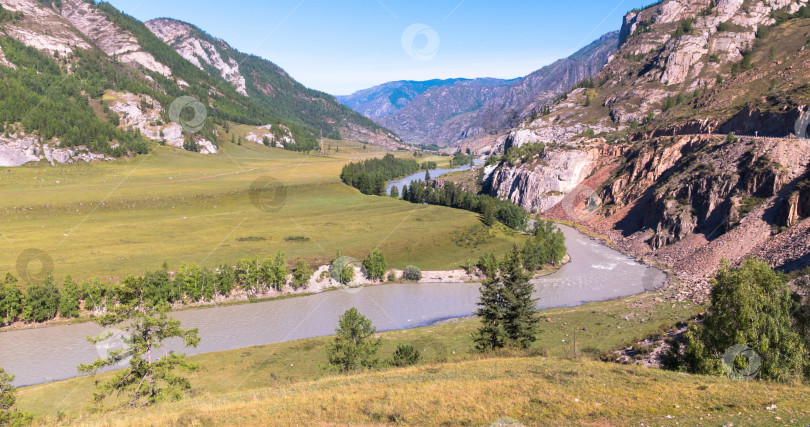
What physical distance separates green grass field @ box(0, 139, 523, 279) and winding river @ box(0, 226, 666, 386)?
14198 millimetres

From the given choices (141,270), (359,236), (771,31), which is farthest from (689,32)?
(141,270)

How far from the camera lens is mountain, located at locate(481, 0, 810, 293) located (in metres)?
80.4

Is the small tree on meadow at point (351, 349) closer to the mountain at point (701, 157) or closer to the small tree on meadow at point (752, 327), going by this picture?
the small tree on meadow at point (752, 327)

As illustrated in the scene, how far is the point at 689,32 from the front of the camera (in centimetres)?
19100

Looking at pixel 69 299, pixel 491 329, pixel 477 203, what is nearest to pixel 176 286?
pixel 69 299

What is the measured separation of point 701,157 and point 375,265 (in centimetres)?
8969

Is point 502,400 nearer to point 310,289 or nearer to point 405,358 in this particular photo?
point 405,358

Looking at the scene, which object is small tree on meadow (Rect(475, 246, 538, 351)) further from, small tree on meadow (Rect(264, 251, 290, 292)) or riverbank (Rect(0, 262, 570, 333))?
small tree on meadow (Rect(264, 251, 290, 292))

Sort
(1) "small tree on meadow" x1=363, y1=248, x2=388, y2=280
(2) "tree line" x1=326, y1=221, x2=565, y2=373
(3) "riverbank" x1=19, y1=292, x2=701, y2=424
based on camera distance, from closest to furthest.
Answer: (2) "tree line" x1=326, y1=221, x2=565, y2=373, (3) "riverbank" x1=19, y1=292, x2=701, y2=424, (1) "small tree on meadow" x1=363, y1=248, x2=388, y2=280

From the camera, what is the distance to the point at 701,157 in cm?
10581

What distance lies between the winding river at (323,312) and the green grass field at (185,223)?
46.6ft

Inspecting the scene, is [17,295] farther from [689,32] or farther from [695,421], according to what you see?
[689,32]

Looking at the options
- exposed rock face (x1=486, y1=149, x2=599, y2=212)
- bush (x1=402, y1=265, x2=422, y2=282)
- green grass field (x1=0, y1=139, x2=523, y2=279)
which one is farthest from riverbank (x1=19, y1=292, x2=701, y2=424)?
exposed rock face (x1=486, y1=149, x2=599, y2=212)

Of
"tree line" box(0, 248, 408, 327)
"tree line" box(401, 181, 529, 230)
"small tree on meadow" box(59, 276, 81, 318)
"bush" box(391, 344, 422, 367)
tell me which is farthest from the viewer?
"tree line" box(401, 181, 529, 230)
